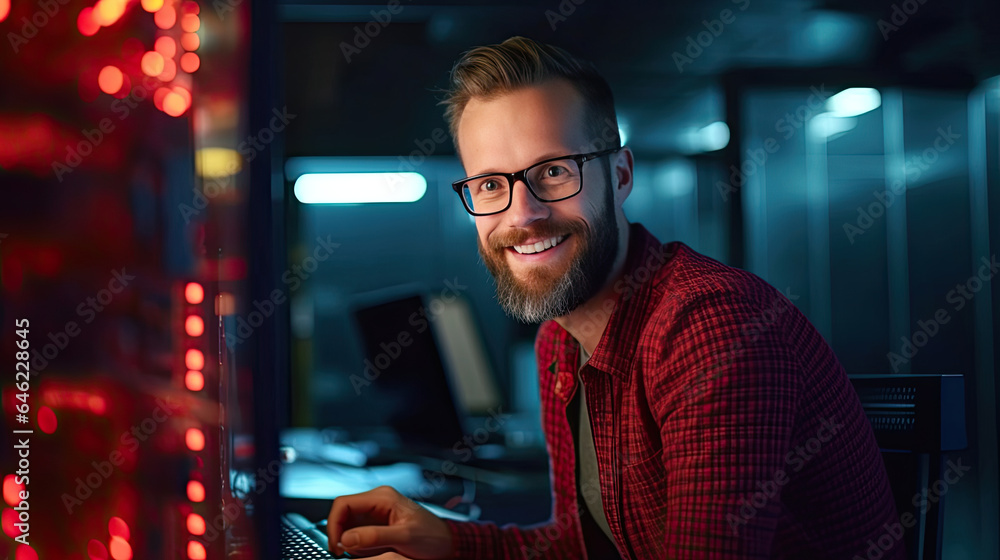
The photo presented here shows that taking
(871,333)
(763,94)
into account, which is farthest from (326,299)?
(871,333)

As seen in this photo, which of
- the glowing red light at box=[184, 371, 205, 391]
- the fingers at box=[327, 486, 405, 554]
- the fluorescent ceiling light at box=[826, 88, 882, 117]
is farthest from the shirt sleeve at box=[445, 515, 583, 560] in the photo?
the fluorescent ceiling light at box=[826, 88, 882, 117]

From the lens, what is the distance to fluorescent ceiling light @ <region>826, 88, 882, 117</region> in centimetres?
293

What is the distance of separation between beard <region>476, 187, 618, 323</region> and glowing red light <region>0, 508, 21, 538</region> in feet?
2.69

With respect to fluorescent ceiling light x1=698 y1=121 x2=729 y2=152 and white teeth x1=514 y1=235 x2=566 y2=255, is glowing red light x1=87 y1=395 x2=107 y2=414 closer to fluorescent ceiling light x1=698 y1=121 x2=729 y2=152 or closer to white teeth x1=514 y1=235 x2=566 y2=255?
white teeth x1=514 y1=235 x2=566 y2=255

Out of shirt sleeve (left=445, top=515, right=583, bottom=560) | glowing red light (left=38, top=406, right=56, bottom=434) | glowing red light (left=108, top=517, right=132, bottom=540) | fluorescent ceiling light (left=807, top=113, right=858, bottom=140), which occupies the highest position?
fluorescent ceiling light (left=807, top=113, right=858, bottom=140)

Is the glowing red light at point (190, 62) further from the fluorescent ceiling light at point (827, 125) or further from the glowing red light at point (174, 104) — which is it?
the fluorescent ceiling light at point (827, 125)

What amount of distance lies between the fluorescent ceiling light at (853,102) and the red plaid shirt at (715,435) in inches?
87.3

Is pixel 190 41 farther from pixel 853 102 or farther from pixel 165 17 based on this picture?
pixel 853 102

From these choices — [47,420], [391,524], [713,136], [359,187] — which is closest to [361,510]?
[391,524]

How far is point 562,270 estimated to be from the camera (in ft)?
4.13

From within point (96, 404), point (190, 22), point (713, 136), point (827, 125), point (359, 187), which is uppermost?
point (713, 136)

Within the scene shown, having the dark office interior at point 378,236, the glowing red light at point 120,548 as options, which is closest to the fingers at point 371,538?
the dark office interior at point 378,236

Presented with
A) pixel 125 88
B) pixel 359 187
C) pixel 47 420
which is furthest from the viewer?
pixel 359 187

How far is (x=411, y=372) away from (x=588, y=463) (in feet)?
2.16
